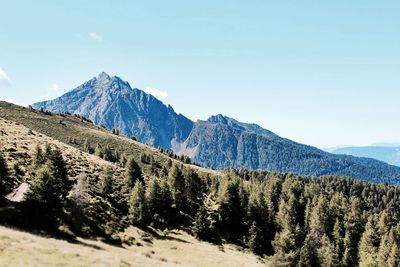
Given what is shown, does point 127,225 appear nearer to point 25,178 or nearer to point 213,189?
point 25,178

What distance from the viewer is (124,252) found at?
183 ft

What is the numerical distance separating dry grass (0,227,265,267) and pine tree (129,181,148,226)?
13.2 ft

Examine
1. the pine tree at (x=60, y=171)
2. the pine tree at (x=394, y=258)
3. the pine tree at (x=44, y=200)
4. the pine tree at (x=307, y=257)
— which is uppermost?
the pine tree at (x=60, y=171)

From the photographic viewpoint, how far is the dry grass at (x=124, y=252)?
105 ft

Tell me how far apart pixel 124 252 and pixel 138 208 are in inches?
1403

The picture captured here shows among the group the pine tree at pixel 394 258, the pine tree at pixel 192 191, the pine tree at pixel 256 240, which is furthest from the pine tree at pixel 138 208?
the pine tree at pixel 394 258

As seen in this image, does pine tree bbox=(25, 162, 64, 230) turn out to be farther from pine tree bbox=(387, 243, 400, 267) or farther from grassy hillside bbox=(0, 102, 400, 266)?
pine tree bbox=(387, 243, 400, 267)

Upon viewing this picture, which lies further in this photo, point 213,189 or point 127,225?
point 213,189

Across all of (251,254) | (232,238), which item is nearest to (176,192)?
(232,238)

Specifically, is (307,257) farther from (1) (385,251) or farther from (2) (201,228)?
(2) (201,228)

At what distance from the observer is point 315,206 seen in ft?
409

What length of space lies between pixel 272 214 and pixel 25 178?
73.4 meters

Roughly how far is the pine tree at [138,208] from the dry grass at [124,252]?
4.03 meters

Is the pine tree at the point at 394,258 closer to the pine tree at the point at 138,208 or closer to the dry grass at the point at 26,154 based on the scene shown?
the pine tree at the point at 138,208
